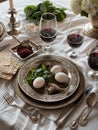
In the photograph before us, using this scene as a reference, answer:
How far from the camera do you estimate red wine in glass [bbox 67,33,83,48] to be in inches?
37.4

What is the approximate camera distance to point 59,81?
816 millimetres

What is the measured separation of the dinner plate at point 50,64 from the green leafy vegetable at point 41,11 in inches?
12.3

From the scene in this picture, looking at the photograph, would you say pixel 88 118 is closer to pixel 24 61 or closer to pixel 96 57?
pixel 96 57

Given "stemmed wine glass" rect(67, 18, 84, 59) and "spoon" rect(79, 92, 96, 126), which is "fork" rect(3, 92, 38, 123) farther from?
"stemmed wine glass" rect(67, 18, 84, 59)

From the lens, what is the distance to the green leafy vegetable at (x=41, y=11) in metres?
1.16

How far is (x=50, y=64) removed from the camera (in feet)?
2.98

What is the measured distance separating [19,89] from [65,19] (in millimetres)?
522

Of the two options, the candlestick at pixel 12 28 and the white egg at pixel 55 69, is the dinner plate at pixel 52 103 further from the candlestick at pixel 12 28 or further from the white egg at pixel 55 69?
the candlestick at pixel 12 28

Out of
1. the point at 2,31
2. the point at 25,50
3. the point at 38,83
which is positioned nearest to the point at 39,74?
the point at 38,83

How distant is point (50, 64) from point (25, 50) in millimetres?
126

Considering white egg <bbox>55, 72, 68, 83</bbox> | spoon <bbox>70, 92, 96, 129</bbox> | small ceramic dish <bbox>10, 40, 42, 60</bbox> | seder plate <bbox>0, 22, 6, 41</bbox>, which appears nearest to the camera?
spoon <bbox>70, 92, 96, 129</bbox>

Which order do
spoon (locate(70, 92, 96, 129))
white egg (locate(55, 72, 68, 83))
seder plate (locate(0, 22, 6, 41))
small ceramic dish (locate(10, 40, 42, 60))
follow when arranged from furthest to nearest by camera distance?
1. seder plate (locate(0, 22, 6, 41))
2. small ceramic dish (locate(10, 40, 42, 60))
3. white egg (locate(55, 72, 68, 83))
4. spoon (locate(70, 92, 96, 129))

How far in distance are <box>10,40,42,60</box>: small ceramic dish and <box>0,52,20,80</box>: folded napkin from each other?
33mm

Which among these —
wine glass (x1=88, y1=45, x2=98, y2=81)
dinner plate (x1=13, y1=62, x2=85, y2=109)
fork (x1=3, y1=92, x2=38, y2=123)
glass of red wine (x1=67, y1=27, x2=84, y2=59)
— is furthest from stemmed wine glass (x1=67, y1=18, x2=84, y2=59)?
fork (x1=3, y1=92, x2=38, y2=123)
